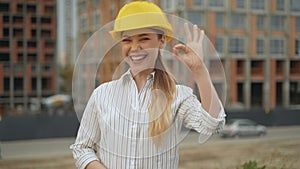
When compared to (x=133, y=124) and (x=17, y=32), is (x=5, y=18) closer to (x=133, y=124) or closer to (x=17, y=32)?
(x=17, y=32)

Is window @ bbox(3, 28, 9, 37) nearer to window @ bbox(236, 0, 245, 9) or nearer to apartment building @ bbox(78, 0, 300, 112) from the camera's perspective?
apartment building @ bbox(78, 0, 300, 112)

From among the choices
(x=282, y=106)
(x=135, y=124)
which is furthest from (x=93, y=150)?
(x=282, y=106)

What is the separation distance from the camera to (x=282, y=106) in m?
8.98

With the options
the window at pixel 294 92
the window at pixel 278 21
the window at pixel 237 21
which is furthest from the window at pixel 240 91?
the window at pixel 278 21

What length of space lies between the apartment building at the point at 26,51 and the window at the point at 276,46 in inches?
359

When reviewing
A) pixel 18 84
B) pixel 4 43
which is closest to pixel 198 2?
pixel 4 43

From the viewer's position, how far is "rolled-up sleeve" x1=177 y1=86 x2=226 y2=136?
0.76 metres

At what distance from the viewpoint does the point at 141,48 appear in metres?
0.78

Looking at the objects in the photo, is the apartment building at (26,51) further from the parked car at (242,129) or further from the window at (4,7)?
the parked car at (242,129)

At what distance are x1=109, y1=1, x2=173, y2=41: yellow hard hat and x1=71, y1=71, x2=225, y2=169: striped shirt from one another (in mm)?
95

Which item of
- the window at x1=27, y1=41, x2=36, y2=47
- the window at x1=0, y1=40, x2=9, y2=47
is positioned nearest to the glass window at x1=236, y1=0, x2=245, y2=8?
the window at x1=0, y1=40, x2=9, y2=47

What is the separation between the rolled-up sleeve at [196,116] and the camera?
763mm

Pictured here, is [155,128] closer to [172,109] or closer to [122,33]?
[172,109]

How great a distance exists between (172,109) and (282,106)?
8.67 metres
